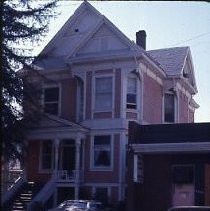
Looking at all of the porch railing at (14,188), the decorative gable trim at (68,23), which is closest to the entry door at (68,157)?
the porch railing at (14,188)

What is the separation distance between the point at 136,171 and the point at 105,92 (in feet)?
21.4

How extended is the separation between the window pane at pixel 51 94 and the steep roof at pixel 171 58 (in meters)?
7.80

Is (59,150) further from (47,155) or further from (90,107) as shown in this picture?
(90,107)

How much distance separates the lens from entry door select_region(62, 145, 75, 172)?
3019cm

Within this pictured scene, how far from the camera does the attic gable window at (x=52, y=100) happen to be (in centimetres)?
3175

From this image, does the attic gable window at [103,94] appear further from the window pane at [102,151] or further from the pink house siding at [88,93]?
the window pane at [102,151]

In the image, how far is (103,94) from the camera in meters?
29.1

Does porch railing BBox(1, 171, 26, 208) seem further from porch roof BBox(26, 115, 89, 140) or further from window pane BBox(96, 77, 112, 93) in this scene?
window pane BBox(96, 77, 112, 93)

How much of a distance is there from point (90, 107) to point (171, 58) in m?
9.34

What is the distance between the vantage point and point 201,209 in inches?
287

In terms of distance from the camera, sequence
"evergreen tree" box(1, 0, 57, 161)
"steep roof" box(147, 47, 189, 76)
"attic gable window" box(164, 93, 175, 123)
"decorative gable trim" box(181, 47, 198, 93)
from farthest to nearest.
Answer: "decorative gable trim" box(181, 47, 198, 93) < "steep roof" box(147, 47, 189, 76) < "attic gable window" box(164, 93, 175, 123) < "evergreen tree" box(1, 0, 57, 161)

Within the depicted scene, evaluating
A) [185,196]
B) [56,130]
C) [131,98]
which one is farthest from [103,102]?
[185,196]

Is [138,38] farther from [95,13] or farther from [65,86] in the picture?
[65,86]

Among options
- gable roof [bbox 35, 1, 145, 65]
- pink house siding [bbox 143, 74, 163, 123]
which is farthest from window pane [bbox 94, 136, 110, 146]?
gable roof [bbox 35, 1, 145, 65]
